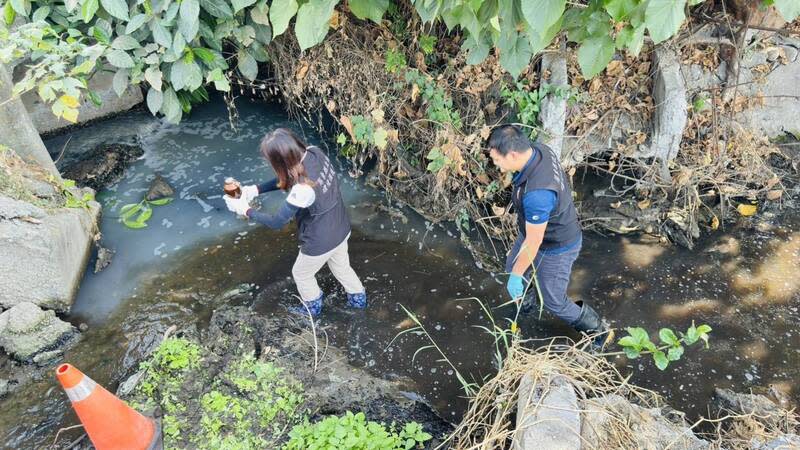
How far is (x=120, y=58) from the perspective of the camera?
12.7ft

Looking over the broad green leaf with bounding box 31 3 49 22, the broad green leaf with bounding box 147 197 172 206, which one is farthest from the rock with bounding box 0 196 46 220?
the broad green leaf with bounding box 31 3 49 22

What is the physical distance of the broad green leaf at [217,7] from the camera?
373cm

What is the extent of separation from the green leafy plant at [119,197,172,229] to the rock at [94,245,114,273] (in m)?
0.39

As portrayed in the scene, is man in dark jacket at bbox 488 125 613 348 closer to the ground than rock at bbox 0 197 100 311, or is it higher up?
higher up

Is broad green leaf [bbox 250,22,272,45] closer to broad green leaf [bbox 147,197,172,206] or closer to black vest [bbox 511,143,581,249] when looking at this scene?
broad green leaf [bbox 147,197,172,206]

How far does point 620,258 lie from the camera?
4512mm

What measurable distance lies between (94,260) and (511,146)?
12.5ft

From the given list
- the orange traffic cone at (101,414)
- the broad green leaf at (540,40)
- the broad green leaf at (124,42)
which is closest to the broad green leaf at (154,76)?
the broad green leaf at (124,42)

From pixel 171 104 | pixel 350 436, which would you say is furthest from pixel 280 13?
Answer: pixel 350 436

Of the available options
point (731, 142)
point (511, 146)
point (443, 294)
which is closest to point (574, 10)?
point (511, 146)

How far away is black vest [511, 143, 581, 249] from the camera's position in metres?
3.11

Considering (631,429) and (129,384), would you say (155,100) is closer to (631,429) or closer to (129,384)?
(129,384)

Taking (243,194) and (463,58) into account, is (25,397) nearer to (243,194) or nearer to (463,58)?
(243,194)

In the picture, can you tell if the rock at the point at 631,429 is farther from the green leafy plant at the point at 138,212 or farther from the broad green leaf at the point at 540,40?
the green leafy plant at the point at 138,212
